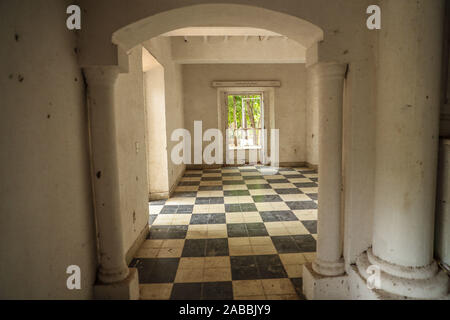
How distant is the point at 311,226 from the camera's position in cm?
Result: 397

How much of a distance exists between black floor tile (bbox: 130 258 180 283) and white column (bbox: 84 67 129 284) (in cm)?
49

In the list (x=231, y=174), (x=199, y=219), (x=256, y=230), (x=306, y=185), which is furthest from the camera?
(x=231, y=174)

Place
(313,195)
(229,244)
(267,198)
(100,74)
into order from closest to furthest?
(100,74) → (229,244) → (267,198) → (313,195)

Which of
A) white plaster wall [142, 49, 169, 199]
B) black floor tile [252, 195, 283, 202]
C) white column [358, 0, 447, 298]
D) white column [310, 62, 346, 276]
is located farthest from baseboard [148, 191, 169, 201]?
white column [358, 0, 447, 298]

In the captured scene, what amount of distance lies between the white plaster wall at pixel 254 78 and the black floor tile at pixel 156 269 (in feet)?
20.1

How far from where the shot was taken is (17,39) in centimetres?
138

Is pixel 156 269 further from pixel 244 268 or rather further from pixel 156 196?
pixel 156 196

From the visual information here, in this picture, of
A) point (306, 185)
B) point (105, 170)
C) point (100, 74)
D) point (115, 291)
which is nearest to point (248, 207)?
point (306, 185)

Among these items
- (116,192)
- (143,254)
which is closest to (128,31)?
(116,192)

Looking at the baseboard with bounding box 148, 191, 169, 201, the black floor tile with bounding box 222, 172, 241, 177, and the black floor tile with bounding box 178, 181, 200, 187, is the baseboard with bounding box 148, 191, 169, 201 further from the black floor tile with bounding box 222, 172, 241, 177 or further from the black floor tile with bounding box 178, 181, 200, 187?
the black floor tile with bounding box 222, 172, 241, 177

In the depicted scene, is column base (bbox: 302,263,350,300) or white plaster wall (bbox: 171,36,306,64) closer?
column base (bbox: 302,263,350,300)

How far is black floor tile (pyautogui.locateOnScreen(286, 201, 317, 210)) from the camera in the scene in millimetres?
4825

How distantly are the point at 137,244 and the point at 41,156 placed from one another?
205 centimetres
